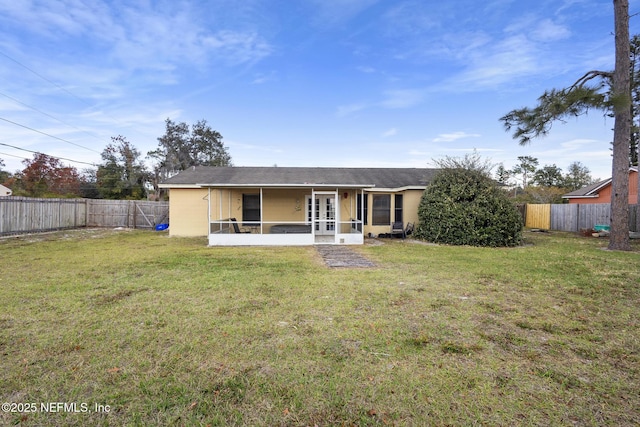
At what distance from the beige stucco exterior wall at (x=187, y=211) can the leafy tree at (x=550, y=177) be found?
1519 inches

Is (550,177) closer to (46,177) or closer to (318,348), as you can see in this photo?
(318,348)

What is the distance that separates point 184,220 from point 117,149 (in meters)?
21.2

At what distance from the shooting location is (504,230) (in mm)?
11109

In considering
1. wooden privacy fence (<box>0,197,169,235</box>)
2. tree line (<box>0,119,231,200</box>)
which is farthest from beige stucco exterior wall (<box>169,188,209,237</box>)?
tree line (<box>0,119,231,200</box>)

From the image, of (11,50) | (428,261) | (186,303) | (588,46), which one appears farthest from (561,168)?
(11,50)

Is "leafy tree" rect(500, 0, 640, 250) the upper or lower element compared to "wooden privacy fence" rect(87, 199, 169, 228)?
upper

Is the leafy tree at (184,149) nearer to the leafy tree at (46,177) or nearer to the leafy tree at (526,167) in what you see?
the leafy tree at (46,177)

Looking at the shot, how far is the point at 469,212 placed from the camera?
11.3 m

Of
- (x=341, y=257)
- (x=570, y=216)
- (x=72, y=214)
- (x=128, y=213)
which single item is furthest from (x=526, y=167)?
(x=72, y=214)

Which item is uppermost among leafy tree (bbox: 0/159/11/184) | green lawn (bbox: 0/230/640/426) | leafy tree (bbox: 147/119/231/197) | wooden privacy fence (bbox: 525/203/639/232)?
leafy tree (bbox: 147/119/231/197)

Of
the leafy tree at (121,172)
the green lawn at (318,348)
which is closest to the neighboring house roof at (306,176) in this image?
the green lawn at (318,348)

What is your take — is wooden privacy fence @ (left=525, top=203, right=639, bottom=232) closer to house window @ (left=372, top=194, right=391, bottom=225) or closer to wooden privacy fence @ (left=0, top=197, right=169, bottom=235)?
house window @ (left=372, top=194, right=391, bottom=225)

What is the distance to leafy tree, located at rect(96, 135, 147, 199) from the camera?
27.8 m

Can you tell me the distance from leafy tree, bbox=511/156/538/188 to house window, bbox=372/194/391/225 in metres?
31.7
